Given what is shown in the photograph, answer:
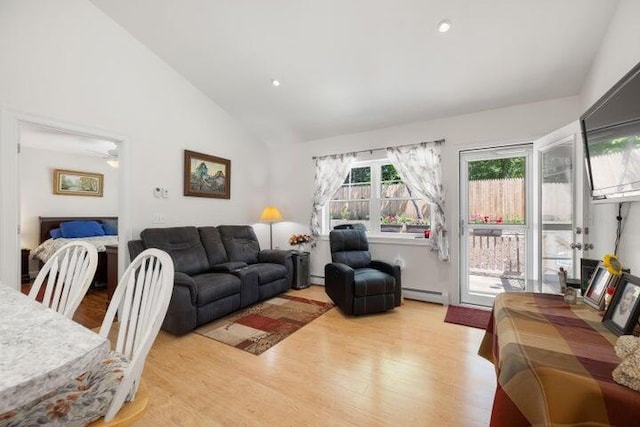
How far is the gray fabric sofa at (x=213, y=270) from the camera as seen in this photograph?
8.61ft

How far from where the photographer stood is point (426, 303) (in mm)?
3570

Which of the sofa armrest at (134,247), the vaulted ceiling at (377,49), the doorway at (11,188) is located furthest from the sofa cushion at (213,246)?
the vaulted ceiling at (377,49)

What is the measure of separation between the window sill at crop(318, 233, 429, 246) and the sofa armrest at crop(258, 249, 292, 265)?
47.8 inches

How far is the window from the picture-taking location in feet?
12.6

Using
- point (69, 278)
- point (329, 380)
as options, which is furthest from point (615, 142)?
point (69, 278)

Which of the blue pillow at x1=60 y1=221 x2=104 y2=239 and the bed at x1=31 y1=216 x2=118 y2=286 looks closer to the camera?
the bed at x1=31 y1=216 x2=118 y2=286

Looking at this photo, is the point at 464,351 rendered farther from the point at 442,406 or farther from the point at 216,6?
the point at 216,6

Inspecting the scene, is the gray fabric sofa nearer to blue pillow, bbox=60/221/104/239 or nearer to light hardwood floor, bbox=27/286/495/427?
light hardwood floor, bbox=27/286/495/427

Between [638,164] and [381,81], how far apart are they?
2.25 metres

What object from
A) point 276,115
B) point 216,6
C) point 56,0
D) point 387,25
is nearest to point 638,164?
point 387,25

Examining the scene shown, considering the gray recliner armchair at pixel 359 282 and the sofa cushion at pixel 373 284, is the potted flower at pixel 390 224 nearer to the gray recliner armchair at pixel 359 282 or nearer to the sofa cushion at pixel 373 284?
the gray recliner armchair at pixel 359 282

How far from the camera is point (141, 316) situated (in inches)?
42.1

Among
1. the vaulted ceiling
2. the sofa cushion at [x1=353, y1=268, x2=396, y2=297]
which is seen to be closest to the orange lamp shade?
the vaulted ceiling

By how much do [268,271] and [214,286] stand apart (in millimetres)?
846
